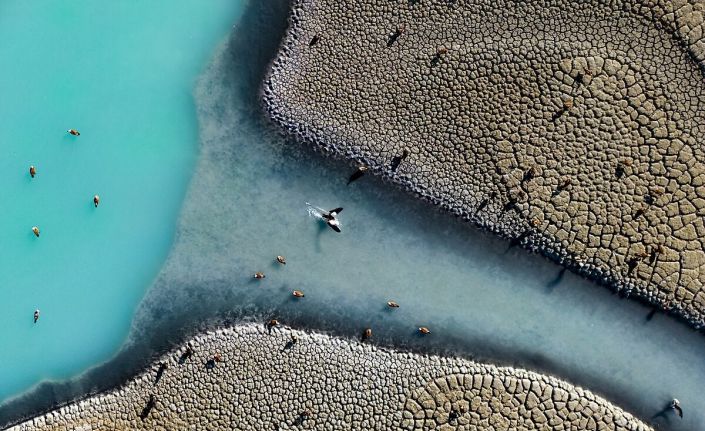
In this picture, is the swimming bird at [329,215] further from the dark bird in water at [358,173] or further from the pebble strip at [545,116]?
the pebble strip at [545,116]

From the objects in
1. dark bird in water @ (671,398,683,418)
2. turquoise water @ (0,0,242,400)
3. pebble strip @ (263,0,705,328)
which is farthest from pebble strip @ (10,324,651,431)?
pebble strip @ (263,0,705,328)

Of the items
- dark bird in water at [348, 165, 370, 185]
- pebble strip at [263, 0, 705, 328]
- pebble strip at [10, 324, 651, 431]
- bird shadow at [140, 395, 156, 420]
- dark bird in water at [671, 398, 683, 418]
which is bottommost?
bird shadow at [140, 395, 156, 420]

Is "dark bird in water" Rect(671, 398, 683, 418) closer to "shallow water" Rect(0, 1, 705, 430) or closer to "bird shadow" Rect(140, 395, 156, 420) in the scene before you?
"shallow water" Rect(0, 1, 705, 430)

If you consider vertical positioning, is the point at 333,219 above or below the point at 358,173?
below

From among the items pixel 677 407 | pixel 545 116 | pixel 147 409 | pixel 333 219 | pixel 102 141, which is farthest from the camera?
pixel 102 141

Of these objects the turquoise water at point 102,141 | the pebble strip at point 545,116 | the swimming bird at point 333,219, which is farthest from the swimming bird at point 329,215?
the turquoise water at point 102,141

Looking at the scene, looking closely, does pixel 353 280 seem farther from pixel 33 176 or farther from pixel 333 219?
pixel 33 176

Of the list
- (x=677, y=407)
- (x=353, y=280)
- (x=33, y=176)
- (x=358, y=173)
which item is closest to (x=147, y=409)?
(x=353, y=280)

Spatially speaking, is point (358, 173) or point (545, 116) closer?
point (545, 116)
